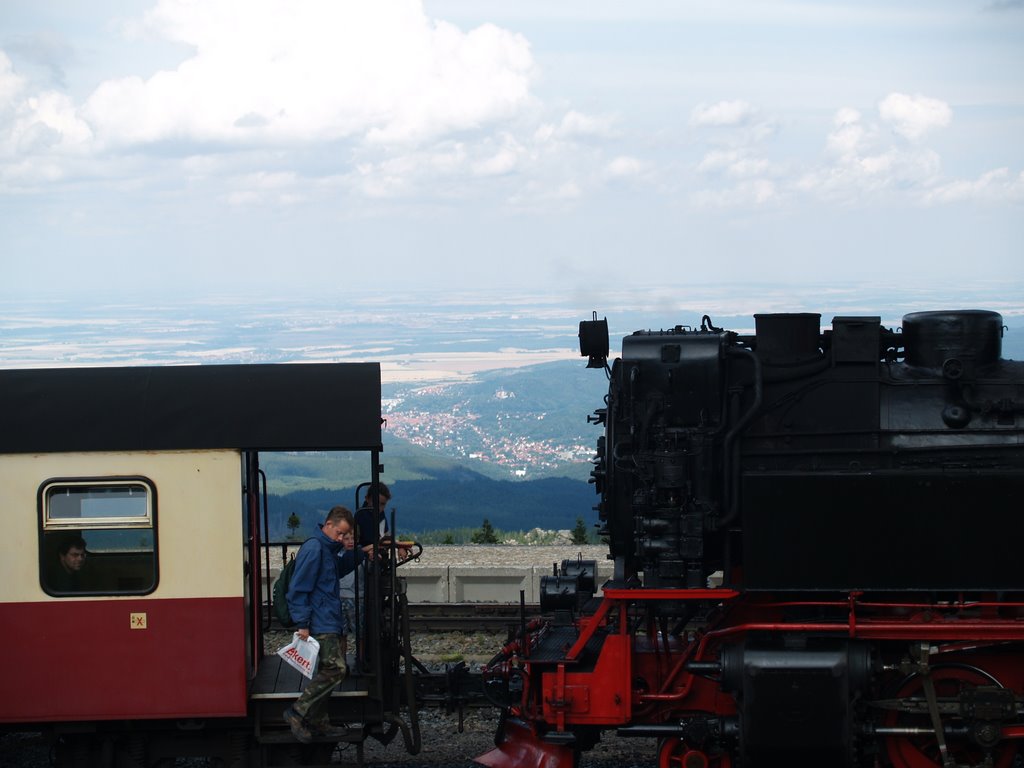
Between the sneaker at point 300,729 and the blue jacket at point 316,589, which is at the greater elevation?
the blue jacket at point 316,589

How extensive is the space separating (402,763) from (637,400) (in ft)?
10.4

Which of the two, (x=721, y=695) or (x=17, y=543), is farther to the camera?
(x=721, y=695)

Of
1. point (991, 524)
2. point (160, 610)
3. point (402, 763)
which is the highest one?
point (991, 524)

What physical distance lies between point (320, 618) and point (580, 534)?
9.66 m

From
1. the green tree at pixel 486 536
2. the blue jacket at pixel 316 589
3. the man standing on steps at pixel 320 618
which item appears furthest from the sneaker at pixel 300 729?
the green tree at pixel 486 536

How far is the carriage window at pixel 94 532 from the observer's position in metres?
7.36

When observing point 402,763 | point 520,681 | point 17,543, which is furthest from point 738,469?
point 17,543

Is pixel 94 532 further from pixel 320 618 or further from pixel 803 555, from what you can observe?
pixel 803 555

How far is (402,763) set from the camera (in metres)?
8.59

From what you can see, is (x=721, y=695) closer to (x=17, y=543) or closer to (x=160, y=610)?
(x=160, y=610)

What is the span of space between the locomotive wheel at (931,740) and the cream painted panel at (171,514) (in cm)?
422

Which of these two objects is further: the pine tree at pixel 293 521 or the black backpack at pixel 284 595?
the pine tree at pixel 293 521

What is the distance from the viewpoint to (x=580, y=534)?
1694 centimetres

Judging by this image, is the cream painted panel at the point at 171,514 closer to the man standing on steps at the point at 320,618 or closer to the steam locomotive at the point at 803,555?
the man standing on steps at the point at 320,618
